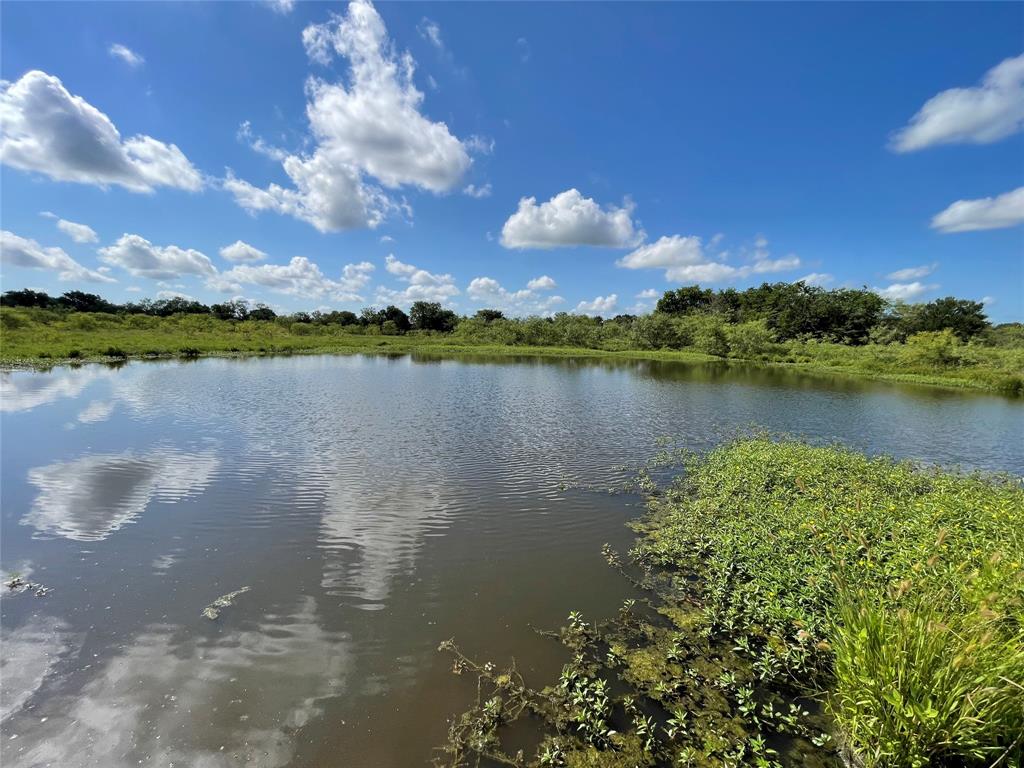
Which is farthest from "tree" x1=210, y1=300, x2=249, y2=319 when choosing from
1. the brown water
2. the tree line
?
the brown water

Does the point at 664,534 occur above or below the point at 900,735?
below

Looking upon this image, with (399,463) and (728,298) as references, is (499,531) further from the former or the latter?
(728,298)

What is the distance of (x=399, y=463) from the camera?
14094 mm

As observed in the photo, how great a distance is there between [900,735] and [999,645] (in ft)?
3.59

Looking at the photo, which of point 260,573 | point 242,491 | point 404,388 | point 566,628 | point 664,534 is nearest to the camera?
point 566,628

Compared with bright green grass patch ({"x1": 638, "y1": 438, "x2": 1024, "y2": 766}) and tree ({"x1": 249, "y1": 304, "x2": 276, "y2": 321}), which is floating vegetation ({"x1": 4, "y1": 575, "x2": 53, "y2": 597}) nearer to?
bright green grass patch ({"x1": 638, "y1": 438, "x2": 1024, "y2": 766})

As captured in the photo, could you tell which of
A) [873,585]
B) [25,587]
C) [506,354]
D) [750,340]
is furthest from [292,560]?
[750,340]

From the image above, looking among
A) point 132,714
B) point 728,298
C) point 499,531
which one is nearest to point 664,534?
point 499,531

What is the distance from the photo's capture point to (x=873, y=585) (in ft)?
19.7

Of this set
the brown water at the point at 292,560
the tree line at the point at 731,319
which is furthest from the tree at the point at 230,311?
the brown water at the point at 292,560

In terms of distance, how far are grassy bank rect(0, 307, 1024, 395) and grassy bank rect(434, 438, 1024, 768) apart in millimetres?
45697

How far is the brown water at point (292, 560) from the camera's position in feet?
15.9

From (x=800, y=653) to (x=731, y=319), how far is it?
10343cm

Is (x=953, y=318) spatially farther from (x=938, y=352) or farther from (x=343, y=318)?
(x=343, y=318)
